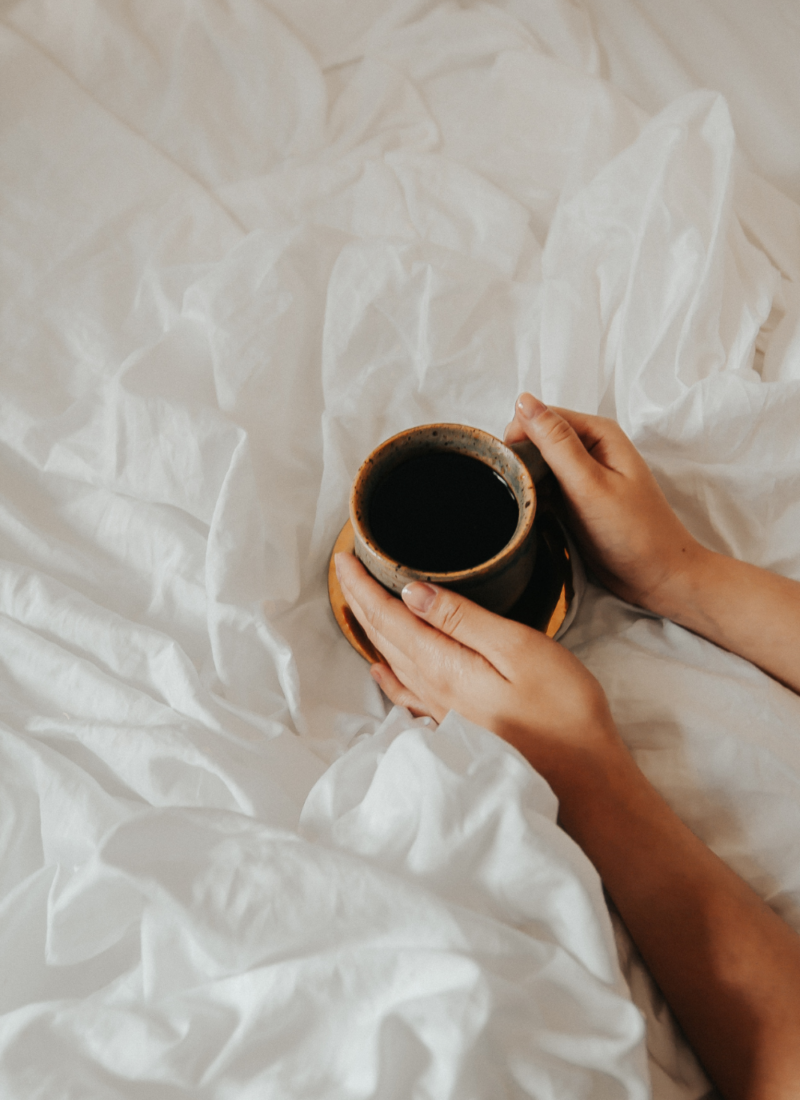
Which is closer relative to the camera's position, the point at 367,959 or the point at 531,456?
the point at 367,959

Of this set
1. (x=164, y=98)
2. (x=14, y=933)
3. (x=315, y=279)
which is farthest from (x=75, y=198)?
(x=14, y=933)

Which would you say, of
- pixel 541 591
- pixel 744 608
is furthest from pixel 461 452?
pixel 744 608

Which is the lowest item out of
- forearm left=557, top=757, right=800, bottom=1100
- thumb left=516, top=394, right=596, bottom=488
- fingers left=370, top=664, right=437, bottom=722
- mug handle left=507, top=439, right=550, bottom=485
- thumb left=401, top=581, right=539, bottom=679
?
fingers left=370, top=664, right=437, bottom=722

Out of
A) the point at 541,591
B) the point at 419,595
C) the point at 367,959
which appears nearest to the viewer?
the point at 367,959

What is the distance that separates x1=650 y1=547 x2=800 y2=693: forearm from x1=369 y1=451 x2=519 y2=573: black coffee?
18cm

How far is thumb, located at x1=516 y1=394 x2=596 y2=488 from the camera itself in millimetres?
606

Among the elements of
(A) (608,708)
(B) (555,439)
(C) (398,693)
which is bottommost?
(C) (398,693)

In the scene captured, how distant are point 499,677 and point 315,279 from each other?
415 mm

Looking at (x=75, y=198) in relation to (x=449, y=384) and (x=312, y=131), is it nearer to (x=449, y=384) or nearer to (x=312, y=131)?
(x=312, y=131)

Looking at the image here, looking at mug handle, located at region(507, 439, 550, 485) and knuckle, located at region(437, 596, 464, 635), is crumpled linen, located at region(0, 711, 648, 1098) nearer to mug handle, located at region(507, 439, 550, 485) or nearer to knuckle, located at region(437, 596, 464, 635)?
knuckle, located at region(437, 596, 464, 635)

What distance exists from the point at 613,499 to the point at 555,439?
2.7 inches

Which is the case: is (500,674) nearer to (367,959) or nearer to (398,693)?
(398,693)

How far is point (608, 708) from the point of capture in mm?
565

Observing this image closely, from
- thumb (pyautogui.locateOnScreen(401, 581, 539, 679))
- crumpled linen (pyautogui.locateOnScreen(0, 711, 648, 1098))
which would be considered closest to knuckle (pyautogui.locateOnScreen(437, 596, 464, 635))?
thumb (pyautogui.locateOnScreen(401, 581, 539, 679))
